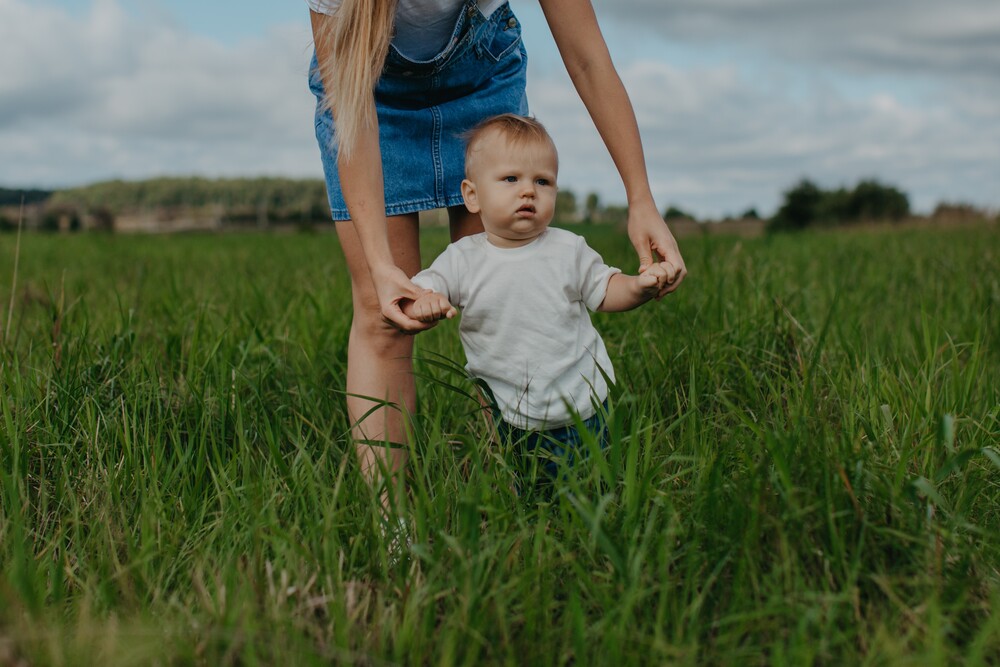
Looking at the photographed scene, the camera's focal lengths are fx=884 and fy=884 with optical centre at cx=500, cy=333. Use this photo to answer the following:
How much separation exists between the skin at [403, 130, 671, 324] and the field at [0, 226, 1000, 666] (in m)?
0.23

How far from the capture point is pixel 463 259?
1.91 metres

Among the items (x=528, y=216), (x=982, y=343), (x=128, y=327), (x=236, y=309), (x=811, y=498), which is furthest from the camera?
(x=236, y=309)

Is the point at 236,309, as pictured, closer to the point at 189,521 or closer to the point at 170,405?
the point at 170,405

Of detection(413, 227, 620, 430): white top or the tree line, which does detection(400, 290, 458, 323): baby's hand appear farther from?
the tree line

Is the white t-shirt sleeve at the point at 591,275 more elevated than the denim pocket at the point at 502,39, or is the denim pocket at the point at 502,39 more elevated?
the denim pocket at the point at 502,39

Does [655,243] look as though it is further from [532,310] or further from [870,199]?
[870,199]

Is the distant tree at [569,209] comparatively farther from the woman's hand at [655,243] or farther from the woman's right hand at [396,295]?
the woman's right hand at [396,295]

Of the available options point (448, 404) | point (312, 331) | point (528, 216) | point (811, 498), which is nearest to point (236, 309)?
point (312, 331)

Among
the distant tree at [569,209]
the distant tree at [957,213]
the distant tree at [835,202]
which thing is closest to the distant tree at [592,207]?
the distant tree at [569,209]

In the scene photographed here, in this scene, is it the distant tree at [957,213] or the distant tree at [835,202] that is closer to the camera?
the distant tree at [957,213]


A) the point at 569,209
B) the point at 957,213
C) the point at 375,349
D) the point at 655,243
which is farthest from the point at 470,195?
the point at 957,213

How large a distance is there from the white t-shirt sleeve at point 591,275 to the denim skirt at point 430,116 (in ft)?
1.50

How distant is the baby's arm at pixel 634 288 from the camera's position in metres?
1.76

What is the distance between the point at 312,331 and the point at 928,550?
7.01ft
